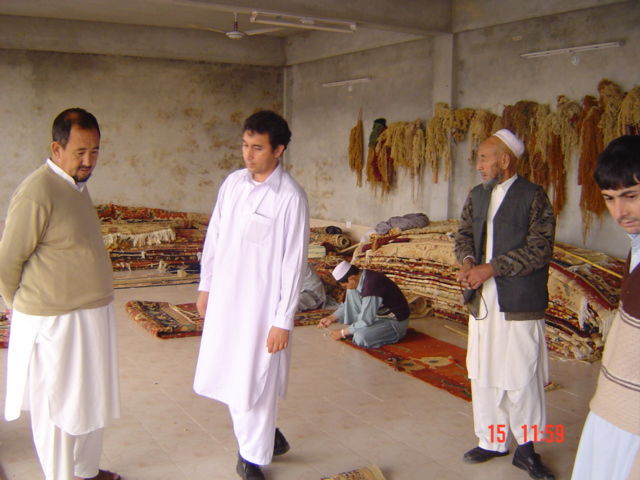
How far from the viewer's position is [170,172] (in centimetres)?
1065

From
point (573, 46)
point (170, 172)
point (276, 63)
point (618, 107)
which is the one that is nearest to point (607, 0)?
point (573, 46)

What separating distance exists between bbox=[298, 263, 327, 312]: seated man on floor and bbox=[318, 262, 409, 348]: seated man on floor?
37.8 inches

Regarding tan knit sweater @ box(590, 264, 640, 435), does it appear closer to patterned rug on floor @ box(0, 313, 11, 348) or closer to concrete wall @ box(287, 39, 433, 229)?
patterned rug on floor @ box(0, 313, 11, 348)

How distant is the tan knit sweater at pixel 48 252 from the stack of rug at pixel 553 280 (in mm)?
3863

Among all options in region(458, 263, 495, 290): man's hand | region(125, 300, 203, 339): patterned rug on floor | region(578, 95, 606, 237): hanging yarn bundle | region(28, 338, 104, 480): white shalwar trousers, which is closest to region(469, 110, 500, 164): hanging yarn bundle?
region(578, 95, 606, 237): hanging yarn bundle

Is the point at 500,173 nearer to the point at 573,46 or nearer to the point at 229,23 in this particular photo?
the point at 573,46

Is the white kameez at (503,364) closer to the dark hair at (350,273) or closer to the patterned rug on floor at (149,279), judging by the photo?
the dark hair at (350,273)

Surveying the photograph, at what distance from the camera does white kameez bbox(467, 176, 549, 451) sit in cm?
309

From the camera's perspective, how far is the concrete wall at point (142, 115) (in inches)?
376

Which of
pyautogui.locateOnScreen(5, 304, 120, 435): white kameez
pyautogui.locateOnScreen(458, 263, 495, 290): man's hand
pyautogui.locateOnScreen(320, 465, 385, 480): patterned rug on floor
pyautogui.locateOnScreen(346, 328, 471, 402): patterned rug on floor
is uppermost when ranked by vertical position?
pyautogui.locateOnScreen(458, 263, 495, 290): man's hand

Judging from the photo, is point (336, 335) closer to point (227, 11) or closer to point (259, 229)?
point (259, 229)

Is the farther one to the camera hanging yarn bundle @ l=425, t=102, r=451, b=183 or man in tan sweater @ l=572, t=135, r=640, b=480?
hanging yarn bundle @ l=425, t=102, r=451, b=183

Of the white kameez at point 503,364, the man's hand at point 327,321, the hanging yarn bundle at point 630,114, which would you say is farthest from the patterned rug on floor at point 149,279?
the white kameez at point 503,364

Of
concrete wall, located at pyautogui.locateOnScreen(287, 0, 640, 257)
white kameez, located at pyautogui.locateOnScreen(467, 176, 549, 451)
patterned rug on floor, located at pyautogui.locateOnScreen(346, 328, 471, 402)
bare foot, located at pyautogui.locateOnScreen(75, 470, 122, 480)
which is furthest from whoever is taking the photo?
concrete wall, located at pyautogui.locateOnScreen(287, 0, 640, 257)
